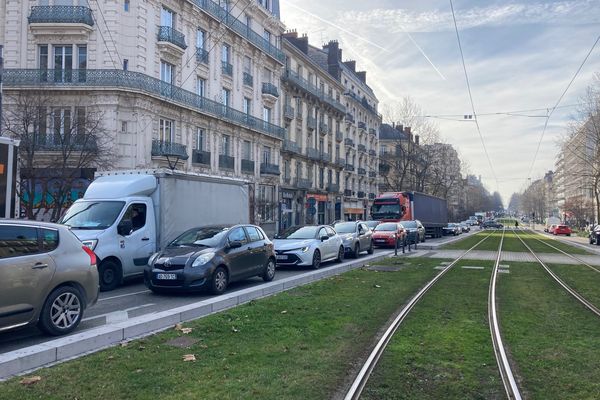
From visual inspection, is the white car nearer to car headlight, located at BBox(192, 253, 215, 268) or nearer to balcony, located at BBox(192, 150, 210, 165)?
car headlight, located at BBox(192, 253, 215, 268)

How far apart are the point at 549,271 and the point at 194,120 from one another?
71.4 feet

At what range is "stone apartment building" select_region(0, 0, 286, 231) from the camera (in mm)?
25516

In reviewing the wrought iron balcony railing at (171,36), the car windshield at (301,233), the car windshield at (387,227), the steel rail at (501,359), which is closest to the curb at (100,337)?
the steel rail at (501,359)

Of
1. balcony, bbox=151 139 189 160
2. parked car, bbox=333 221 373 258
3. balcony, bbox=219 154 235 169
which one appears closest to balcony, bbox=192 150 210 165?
balcony, bbox=151 139 189 160

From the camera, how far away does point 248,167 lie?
36938 mm

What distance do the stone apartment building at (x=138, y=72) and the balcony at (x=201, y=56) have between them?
61mm

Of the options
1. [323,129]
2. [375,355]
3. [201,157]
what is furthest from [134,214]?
[323,129]

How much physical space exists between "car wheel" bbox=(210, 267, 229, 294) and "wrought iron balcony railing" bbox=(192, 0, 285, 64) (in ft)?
78.2

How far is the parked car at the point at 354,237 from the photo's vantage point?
19.8m

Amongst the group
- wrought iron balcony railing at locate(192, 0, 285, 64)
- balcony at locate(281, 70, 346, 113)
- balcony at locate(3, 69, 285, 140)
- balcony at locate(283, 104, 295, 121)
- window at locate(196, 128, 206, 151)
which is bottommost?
window at locate(196, 128, 206, 151)

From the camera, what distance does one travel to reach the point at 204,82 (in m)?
32.1

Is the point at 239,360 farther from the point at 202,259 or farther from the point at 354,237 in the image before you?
the point at 354,237

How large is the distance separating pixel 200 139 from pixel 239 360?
88.2ft

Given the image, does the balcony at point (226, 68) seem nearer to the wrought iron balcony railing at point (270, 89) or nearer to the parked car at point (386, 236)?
the wrought iron balcony railing at point (270, 89)
